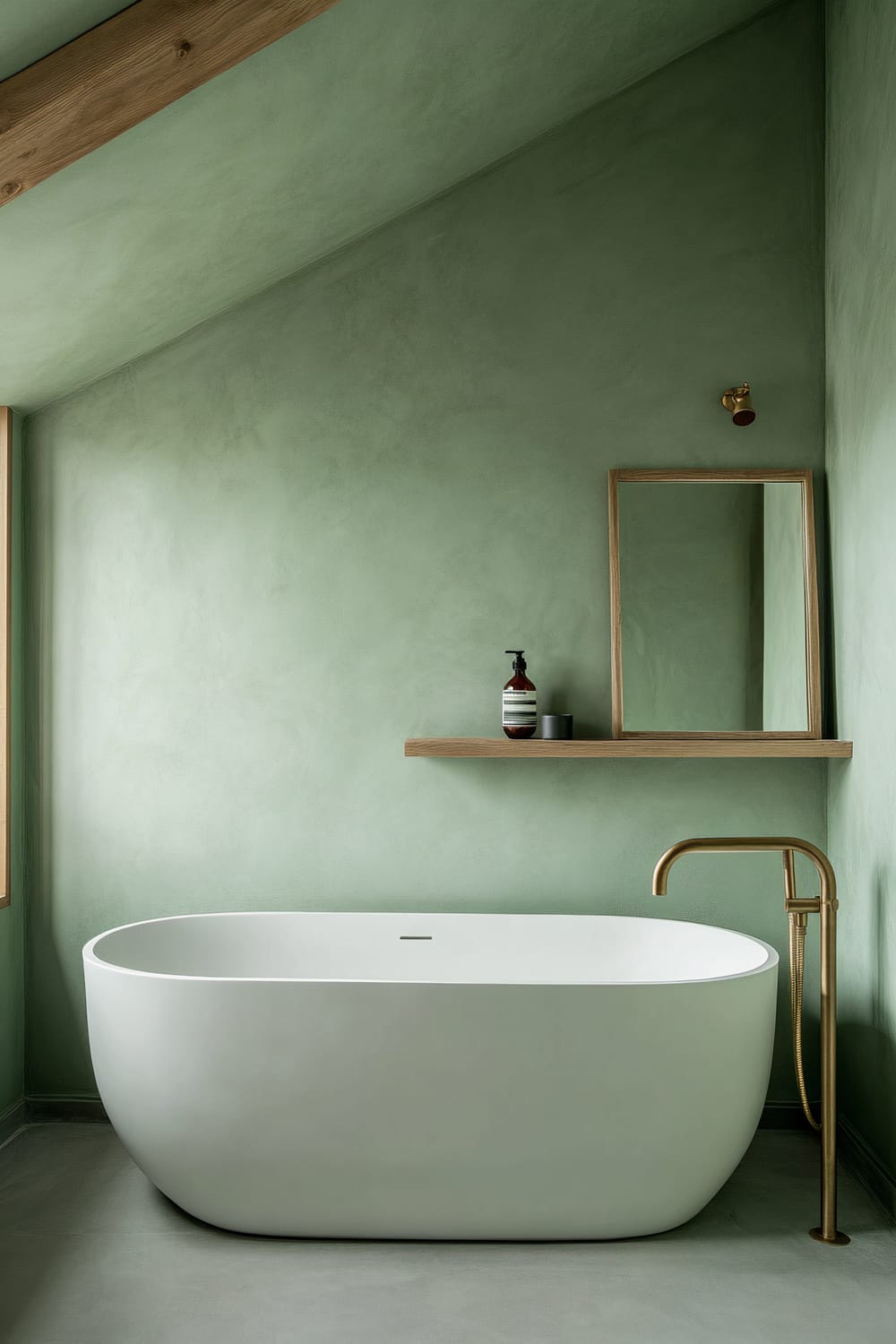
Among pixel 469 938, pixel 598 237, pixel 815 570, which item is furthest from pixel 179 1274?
pixel 598 237

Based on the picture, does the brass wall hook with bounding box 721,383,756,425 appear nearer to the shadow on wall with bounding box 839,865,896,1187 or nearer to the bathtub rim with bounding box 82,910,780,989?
the shadow on wall with bounding box 839,865,896,1187

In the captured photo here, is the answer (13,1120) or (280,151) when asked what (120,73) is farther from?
(13,1120)

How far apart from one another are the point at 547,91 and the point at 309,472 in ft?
4.14

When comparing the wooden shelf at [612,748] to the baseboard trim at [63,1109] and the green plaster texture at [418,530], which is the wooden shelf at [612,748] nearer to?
the green plaster texture at [418,530]

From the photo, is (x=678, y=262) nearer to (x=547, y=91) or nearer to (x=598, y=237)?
(x=598, y=237)

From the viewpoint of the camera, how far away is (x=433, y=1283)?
212 centimetres

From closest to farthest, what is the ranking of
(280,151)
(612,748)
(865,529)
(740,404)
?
(280,151) → (865,529) → (612,748) → (740,404)

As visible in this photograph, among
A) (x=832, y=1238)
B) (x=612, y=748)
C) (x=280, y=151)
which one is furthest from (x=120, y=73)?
(x=832, y=1238)

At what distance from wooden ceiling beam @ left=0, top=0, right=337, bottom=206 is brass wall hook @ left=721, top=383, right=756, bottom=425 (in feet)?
4.99

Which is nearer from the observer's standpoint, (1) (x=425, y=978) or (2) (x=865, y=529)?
(2) (x=865, y=529)

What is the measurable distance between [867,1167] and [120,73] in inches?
118

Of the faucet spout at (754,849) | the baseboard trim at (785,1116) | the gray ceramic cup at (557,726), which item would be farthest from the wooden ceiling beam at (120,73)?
the baseboard trim at (785,1116)

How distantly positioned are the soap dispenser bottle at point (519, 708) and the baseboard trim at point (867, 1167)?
1367mm

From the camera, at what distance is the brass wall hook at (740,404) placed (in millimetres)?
2977
